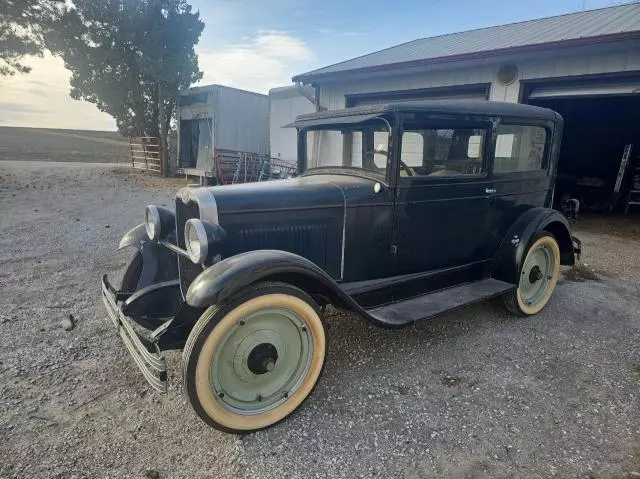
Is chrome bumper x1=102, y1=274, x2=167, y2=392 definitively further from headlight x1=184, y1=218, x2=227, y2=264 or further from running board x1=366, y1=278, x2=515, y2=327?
running board x1=366, y1=278, x2=515, y2=327

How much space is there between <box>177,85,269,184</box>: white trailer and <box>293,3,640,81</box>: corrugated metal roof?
4.23 meters

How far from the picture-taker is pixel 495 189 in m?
3.54

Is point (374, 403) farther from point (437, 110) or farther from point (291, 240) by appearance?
point (437, 110)

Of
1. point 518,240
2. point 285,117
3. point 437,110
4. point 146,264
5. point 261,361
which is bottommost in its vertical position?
point 261,361

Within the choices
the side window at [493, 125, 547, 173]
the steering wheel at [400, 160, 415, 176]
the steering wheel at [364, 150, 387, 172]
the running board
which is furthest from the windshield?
the side window at [493, 125, 547, 173]

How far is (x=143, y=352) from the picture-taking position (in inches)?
88.3

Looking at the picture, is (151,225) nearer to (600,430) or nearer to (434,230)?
(434,230)

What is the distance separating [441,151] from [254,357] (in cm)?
211

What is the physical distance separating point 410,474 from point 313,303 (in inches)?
39.8

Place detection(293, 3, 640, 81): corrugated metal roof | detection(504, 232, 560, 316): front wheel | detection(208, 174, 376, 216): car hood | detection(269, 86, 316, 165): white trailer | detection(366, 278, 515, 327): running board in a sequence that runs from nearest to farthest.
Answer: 1. detection(208, 174, 376, 216): car hood
2. detection(366, 278, 515, 327): running board
3. detection(504, 232, 560, 316): front wheel
4. detection(293, 3, 640, 81): corrugated metal roof
5. detection(269, 86, 316, 165): white trailer

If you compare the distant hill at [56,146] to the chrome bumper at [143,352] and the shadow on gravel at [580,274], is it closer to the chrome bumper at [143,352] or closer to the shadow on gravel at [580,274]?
the chrome bumper at [143,352]

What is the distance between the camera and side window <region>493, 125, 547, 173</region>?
3.53 meters

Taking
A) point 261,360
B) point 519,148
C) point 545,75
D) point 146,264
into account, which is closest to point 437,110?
point 519,148

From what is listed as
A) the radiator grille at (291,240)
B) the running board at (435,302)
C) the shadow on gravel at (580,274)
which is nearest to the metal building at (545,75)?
the shadow on gravel at (580,274)
